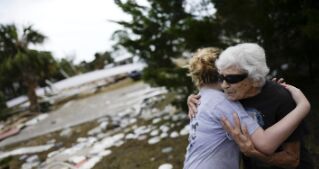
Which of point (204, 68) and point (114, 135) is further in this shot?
point (114, 135)

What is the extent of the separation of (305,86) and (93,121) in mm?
6635

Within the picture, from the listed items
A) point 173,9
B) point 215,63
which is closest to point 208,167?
point 215,63

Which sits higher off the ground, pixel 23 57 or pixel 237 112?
pixel 23 57

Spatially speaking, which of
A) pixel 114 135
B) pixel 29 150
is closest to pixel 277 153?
pixel 114 135

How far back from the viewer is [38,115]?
14.8 metres

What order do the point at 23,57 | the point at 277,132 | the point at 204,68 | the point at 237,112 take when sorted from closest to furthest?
1. the point at 277,132
2. the point at 237,112
3. the point at 204,68
4. the point at 23,57

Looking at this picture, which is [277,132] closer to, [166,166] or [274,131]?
[274,131]

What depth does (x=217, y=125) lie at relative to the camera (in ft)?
5.93

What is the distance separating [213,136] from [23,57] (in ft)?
49.9

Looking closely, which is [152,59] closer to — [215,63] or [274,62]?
[274,62]

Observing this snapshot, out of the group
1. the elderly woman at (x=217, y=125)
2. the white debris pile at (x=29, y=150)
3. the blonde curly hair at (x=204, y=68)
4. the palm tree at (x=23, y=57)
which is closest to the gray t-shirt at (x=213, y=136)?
the elderly woman at (x=217, y=125)

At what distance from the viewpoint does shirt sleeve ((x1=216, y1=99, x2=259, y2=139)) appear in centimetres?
169

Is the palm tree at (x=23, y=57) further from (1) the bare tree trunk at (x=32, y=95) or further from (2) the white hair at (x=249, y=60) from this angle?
(2) the white hair at (x=249, y=60)

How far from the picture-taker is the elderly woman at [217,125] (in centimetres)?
165
